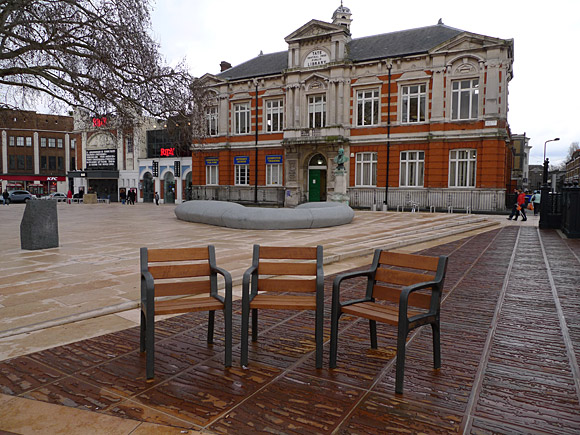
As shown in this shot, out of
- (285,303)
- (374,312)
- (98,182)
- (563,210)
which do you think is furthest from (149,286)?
(98,182)

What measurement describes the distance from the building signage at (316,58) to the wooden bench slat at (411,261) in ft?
102

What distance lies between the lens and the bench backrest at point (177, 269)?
401cm

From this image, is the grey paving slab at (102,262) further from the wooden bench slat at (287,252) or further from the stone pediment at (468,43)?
the stone pediment at (468,43)

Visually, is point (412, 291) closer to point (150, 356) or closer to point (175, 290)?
point (175, 290)

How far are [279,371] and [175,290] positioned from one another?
4.13 feet

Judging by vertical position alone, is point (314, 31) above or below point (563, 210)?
above

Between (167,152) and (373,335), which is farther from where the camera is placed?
(167,152)

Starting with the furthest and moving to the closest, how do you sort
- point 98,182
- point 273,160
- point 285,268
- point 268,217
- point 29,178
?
point 29,178 → point 98,182 → point 273,160 → point 268,217 → point 285,268

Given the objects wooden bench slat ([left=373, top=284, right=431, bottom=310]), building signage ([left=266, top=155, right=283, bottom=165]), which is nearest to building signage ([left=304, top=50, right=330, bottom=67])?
building signage ([left=266, top=155, right=283, bottom=165])

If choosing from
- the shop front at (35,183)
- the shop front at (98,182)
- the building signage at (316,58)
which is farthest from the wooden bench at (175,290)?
the shop front at (35,183)

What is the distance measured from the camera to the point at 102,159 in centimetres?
5425

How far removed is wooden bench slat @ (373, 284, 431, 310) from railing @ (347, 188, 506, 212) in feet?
84.3

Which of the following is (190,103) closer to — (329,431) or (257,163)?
(329,431)

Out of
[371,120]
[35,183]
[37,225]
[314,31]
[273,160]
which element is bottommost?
[37,225]
